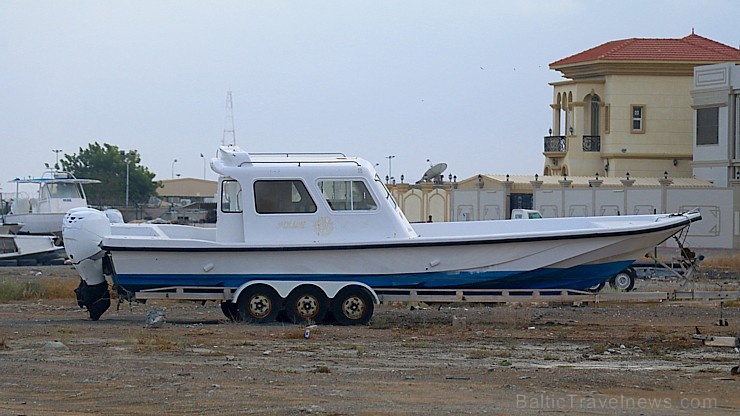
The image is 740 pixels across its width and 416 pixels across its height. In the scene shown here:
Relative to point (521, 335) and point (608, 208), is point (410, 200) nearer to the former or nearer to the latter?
point (608, 208)

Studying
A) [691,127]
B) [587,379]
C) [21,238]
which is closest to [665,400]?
[587,379]

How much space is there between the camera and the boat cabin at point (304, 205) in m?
A: 18.2

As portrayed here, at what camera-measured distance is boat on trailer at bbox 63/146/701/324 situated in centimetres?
1788

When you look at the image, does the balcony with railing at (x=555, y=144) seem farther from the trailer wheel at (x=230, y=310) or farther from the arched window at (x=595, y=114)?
the trailer wheel at (x=230, y=310)

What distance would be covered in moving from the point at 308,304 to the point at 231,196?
2077mm

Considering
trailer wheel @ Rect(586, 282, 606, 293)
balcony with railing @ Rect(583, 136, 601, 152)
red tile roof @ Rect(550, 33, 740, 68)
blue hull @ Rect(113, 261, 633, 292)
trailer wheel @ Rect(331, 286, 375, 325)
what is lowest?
trailer wheel @ Rect(331, 286, 375, 325)

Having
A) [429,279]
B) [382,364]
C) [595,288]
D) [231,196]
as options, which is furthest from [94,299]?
[595,288]

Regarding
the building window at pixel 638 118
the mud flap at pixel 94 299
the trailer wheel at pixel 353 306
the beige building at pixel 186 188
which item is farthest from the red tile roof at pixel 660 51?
the beige building at pixel 186 188

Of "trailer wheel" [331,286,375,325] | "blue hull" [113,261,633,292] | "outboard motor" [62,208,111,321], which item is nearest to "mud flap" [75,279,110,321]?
"outboard motor" [62,208,111,321]

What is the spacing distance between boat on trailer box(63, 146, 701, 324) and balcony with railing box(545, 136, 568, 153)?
35.0 m

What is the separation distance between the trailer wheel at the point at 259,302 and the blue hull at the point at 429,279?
0.17 m

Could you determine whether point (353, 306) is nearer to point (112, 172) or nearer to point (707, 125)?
point (707, 125)

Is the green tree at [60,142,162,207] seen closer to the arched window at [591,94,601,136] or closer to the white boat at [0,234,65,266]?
the arched window at [591,94,601,136]

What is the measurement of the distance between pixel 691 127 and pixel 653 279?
2297 centimetres
